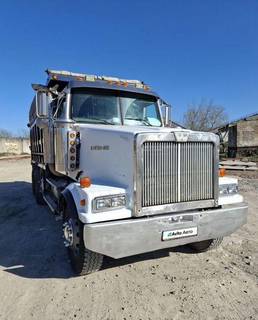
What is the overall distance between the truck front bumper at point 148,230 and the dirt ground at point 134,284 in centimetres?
50

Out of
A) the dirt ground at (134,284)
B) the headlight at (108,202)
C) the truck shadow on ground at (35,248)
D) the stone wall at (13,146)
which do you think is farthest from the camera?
the stone wall at (13,146)

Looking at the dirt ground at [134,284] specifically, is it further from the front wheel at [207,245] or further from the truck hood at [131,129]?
the truck hood at [131,129]

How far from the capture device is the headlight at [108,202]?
3438mm

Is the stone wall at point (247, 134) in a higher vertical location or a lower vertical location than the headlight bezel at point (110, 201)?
higher

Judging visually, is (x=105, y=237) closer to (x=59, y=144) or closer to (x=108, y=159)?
(x=108, y=159)

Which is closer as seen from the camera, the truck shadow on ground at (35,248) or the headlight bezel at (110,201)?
the headlight bezel at (110,201)

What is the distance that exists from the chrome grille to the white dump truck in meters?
0.01

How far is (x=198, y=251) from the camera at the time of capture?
4773 mm

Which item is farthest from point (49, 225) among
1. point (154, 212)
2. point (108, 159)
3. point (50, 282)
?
point (154, 212)

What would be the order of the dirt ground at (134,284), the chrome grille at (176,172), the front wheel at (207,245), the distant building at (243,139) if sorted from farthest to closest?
1. the distant building at (243,139)
2. the front wheel at (207,245)
3. the chrome grille at (176,172)
4. the dirt ground at (134,284)

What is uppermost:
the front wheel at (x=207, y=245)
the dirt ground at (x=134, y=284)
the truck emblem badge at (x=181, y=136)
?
the truck emblem badge at (x=181, y=136)

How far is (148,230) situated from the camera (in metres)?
3.51

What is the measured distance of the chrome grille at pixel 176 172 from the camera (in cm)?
361

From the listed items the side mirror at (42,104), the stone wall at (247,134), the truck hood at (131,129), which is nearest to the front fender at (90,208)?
the truck hood at (131,129)
